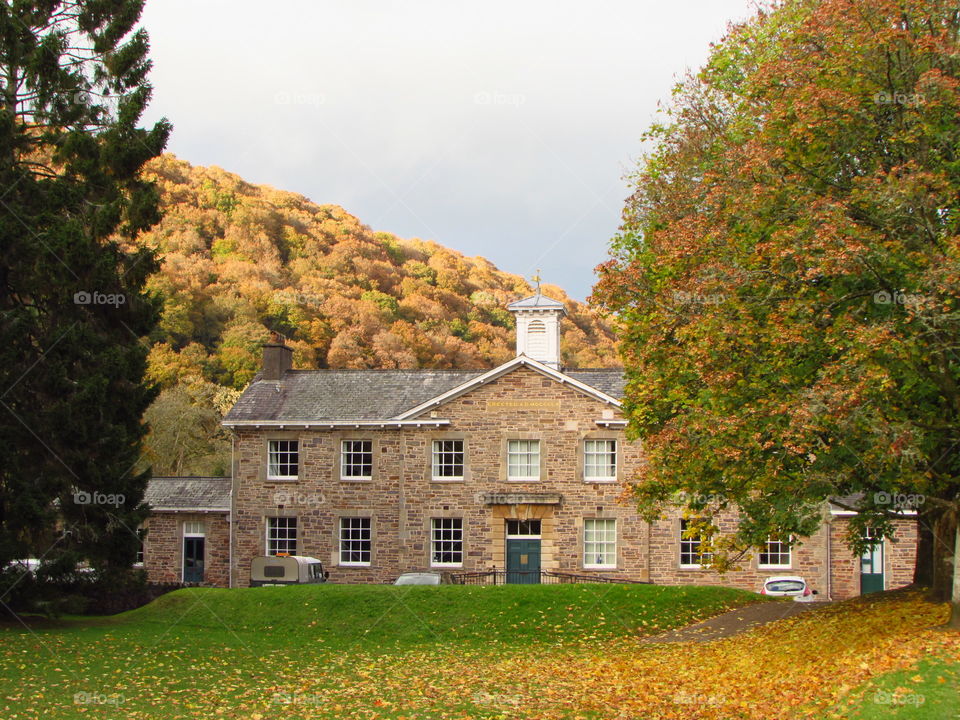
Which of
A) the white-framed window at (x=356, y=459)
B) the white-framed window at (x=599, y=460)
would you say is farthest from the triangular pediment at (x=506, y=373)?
the white-framed window at (x=356, y=459)

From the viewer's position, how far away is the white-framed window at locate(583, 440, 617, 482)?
3747cm

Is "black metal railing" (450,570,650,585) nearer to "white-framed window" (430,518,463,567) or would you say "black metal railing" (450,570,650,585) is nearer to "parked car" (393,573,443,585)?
"white-framed window" (430,518,463,567)

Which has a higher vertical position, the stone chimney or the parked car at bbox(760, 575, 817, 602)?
the stone chimney

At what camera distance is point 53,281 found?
24.2m

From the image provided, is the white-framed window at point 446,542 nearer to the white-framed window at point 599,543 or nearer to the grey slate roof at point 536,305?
the white-framed window at point 599,543

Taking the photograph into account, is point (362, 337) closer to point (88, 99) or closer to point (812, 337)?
point (88, 99)

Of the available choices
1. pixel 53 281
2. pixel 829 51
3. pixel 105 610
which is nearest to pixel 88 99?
pixel 53 281

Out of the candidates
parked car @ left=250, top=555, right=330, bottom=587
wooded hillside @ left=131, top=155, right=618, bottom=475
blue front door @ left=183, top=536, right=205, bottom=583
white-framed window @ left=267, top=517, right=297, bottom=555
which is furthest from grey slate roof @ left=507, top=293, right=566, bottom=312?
wooded hillside @ left=131, top=155, right=618, bottom=475

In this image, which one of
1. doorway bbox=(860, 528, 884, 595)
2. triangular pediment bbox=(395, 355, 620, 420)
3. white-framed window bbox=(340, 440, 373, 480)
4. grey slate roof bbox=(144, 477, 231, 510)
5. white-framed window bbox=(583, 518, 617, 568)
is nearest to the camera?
doorway bbox=(860, 528, 884, 595)

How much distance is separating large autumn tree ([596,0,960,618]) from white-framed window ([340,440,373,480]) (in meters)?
20.5

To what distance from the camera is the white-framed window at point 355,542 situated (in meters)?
38.6

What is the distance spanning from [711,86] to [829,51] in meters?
8.98

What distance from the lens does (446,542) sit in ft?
124

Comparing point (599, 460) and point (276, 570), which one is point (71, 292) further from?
point (599, 460)
